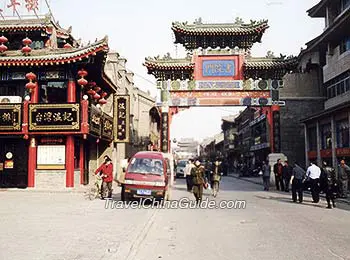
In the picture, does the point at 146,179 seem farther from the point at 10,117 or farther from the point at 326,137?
the point at 326,137

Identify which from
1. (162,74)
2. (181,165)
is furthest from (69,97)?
(181,165)

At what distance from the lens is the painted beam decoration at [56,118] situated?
19578mm

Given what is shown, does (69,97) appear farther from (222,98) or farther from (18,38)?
(222,98)

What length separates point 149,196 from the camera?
1506 centimetres

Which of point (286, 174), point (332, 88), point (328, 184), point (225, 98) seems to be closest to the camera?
point (328, 184)

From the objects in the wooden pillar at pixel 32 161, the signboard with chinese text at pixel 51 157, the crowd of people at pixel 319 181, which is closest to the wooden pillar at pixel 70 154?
the signboard with chinese text at pixel 51 157

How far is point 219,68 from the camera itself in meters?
28.4

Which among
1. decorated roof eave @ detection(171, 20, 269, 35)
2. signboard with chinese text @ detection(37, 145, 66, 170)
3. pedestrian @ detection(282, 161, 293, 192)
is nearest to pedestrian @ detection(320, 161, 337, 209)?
pedestrian @ detection(282, 161, 293, 192)

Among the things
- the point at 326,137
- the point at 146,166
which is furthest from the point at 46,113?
the point at 326,137

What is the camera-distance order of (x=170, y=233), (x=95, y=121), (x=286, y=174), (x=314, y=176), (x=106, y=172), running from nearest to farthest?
(x=170, y=233) → (x=314, y=176) → (x=106, y=172) → (x=95, y=121) → (x=286, y=174)

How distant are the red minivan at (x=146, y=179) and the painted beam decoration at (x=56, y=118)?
5.02 meters

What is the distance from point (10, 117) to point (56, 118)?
2218mm

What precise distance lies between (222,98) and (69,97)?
11261 millimetres

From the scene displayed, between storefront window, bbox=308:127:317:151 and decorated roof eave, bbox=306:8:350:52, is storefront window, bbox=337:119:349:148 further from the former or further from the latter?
decorated roof eave, bbox=306:8:350:52
